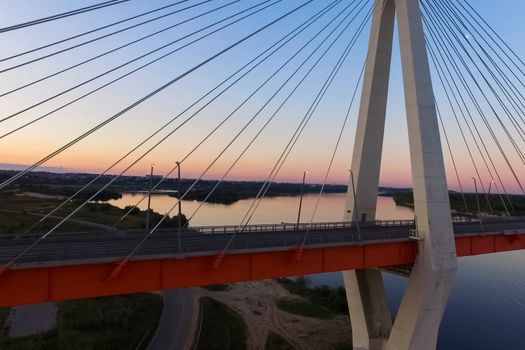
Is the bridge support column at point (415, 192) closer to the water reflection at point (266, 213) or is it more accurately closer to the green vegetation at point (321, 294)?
the green vegetation at point (321, 294)

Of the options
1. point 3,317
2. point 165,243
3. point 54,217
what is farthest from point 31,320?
point 54,217

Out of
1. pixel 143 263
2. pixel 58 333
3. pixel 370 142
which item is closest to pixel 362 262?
pixel 370 142

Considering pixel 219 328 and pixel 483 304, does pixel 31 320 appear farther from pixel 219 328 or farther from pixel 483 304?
pixel 483 304

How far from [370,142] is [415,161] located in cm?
371

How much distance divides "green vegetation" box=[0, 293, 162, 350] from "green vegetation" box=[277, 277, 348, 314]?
1428cm

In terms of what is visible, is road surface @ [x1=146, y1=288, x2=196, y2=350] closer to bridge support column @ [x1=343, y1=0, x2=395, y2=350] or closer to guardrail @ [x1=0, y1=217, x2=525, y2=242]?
guardrail @ [x1=0, y1=217, x2=525, y2=242]

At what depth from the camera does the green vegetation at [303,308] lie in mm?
36531

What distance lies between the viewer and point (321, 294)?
4228 centimetres

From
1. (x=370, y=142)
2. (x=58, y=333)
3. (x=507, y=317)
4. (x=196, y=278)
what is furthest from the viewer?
(x=507, y=317)

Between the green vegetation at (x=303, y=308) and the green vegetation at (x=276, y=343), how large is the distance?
5838mm

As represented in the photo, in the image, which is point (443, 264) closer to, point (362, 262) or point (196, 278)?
point (362, 262)

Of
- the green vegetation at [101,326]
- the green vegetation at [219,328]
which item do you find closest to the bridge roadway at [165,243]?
the green vegetation at [101,326]

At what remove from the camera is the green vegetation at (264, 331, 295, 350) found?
2907 centimetres

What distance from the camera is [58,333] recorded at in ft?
93.8
